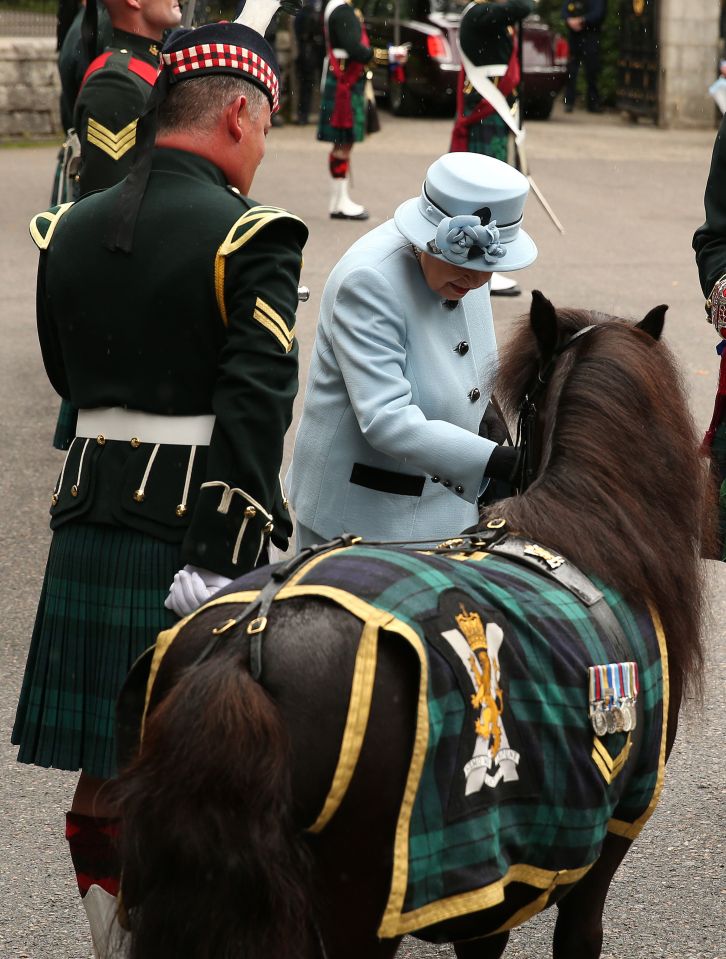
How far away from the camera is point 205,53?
2639 mm

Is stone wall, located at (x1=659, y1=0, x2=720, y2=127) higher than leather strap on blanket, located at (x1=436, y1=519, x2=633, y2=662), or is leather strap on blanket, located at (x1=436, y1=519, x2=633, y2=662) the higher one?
leather strap on blanket, located at (x1=436, y1=519, x2=633, y2=662)

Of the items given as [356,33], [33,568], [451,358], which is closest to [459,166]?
[451,358]

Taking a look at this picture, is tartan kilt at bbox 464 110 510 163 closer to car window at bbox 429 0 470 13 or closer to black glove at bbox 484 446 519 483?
black glove at bbox 484 446 519 483

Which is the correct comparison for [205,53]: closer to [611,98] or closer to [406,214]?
[406,214]

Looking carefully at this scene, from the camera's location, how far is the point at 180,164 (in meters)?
2.64

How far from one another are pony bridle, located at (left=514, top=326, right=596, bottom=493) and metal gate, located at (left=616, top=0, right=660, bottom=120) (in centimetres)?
1686

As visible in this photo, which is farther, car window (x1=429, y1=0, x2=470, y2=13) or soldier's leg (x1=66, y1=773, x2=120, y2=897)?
car window (x1=429, y1=0, x2=470, y2=13)

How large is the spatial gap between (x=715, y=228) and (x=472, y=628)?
2.03 m

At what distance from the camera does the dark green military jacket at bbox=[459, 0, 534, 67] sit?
29.2 feet

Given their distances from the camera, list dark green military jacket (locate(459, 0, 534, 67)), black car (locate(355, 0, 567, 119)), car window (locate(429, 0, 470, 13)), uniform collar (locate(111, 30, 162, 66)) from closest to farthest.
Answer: uniform collar (locate(111, 30, 162, 66)) < dark green military jacket (locate(459, 0, 534, 67)) < black car (locate(355, 0, 567, 119)) < car window (locate(429, 0, 470, 13))

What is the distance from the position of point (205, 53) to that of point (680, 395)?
Result: 109 cm

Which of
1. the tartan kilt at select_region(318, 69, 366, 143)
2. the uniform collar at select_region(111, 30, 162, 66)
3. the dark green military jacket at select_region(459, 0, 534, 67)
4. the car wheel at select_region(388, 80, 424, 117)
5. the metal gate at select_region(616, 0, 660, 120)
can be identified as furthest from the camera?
the car wheel at select_region(388, 80, 424, 117)

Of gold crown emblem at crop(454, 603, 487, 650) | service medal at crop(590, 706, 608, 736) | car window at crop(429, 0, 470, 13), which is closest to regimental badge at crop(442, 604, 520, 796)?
gold crown emblem at crop(454, 603, 487, 650)

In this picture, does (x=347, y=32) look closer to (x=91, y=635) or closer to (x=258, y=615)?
(x=91, y=635)
